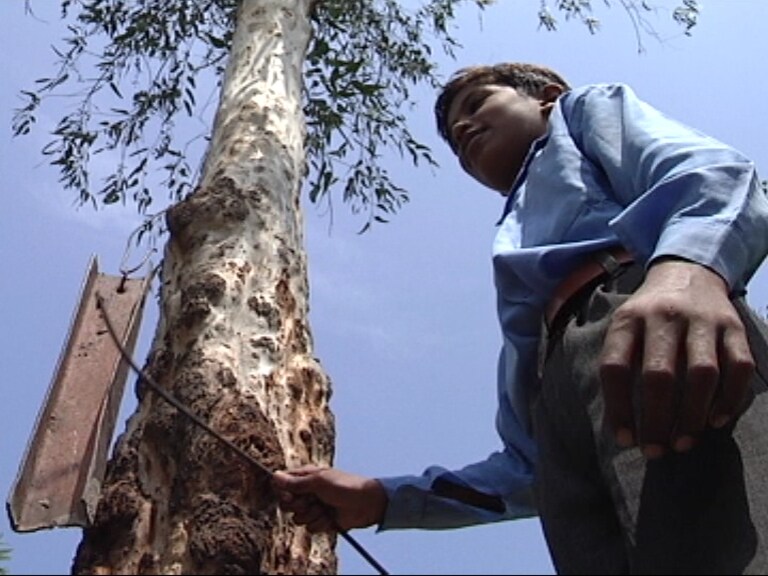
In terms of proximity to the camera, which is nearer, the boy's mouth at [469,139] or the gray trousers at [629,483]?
the gray trousers at [629,483]

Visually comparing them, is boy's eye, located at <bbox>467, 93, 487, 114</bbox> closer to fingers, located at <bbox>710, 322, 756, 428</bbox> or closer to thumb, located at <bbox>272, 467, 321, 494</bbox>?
thumb, located at <bbox>272, 467, 321, 494</bbox>

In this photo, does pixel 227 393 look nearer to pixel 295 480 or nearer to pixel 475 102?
pixel 295 480

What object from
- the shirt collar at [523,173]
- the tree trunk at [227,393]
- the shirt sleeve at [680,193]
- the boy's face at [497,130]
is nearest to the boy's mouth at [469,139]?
the boy's face at [497,130]

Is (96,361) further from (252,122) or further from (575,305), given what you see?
(252,122)

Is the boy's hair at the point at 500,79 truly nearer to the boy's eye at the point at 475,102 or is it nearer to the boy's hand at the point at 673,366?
the boy's eye at the point at 475,102

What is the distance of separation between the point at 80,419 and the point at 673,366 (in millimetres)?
1313

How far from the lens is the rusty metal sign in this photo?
83.5 inches

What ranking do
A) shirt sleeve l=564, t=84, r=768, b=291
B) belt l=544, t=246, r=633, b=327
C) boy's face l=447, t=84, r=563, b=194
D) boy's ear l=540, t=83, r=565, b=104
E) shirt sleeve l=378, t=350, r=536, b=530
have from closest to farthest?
shirt sleeve l=564, t=84, r=768, b=291, belt l=544, t=246, r=633, b=327, shirt sleeve l=378, t=350, r=536, b=530, boy's face l=447, t=84, r=563, b=194, boy's ear l=540, t=83, r=565, b=104

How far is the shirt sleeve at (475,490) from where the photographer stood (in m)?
2.22

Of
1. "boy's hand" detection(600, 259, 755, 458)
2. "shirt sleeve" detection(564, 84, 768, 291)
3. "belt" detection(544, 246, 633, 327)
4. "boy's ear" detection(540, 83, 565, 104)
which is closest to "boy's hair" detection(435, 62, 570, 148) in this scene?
"boy's ear" detection(540, 83, 565, 104)

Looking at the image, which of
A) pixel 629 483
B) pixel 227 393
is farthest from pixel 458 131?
pixel 629 483

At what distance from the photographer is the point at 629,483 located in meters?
1.60

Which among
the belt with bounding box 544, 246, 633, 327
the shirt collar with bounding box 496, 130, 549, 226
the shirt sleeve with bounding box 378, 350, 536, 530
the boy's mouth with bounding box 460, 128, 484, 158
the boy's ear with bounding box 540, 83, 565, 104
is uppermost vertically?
the boy's ear with bounding box 540, 83, 565, 104

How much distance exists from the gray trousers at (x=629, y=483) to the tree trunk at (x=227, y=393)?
1.75 feet
